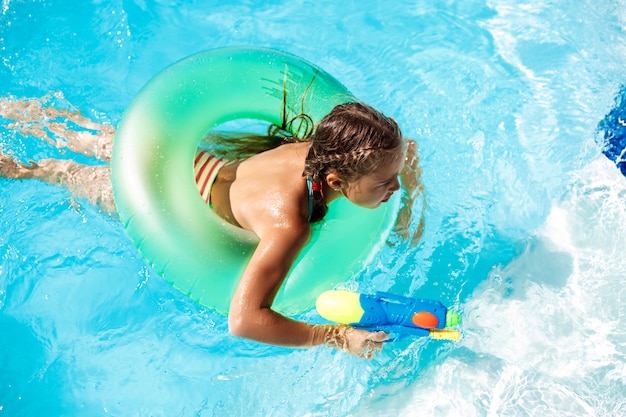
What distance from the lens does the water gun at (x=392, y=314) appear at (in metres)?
2.35

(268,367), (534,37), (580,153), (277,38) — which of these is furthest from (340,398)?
(534,37)

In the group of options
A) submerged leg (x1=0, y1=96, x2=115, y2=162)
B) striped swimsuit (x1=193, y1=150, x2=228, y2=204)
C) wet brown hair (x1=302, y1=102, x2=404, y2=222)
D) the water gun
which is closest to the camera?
wet brown hair (x1=302, y1=102, x2=404, y2=222)

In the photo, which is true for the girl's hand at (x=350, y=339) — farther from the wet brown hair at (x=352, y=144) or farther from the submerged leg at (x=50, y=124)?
the submerged leg at (x=50, y=124)

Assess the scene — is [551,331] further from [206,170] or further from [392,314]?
[206,170]

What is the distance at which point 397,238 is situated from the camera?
10.3ft

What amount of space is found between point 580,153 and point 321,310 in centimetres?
184

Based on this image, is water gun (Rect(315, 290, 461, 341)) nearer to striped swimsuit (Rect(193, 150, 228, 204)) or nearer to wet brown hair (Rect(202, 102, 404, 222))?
wet brown hair (Rect(202, 102, 404, 222))

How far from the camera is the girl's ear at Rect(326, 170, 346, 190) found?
91.7 inches

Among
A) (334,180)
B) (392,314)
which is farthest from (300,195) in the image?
(392,314)

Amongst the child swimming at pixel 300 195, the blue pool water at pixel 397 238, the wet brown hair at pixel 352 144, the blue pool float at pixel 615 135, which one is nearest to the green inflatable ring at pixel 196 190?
the child swimming at pixel 300 195

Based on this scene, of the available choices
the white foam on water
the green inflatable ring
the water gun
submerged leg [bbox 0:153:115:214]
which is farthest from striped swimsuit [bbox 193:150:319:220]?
the white foam on water

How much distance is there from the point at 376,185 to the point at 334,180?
14 centimetres

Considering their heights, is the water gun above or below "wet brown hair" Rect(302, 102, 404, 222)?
below

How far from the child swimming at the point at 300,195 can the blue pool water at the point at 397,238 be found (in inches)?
26.0
